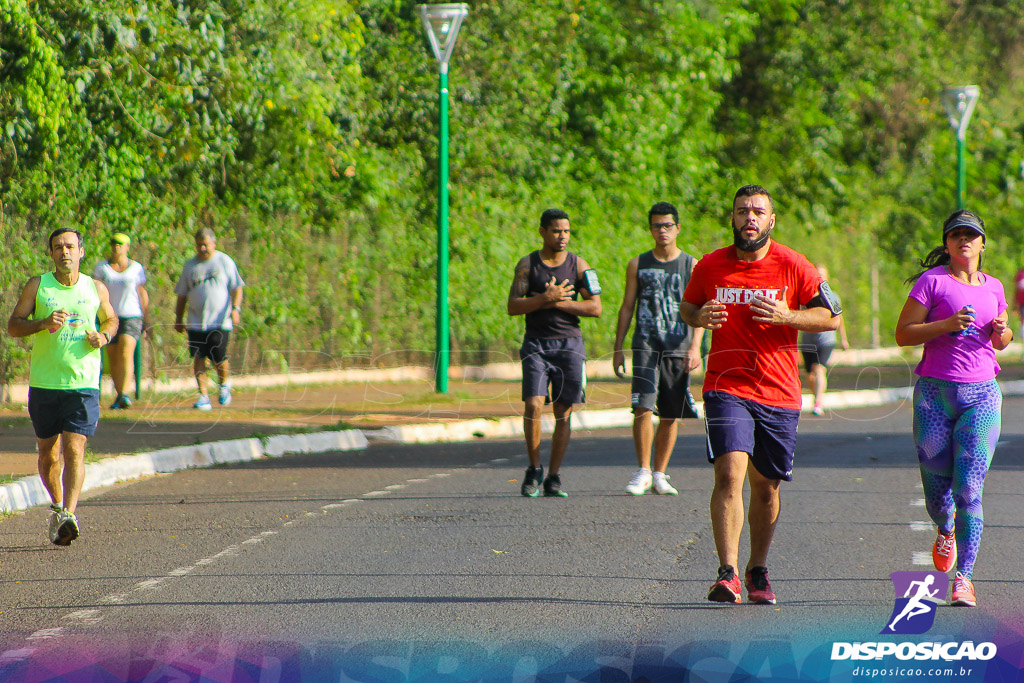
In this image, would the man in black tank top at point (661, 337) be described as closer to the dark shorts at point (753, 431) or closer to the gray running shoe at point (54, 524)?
the dark shorts at point (753, 431)

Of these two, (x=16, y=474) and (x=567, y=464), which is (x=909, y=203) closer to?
(x=567, y=464)

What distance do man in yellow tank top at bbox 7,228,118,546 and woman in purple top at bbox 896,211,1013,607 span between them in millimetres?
4564

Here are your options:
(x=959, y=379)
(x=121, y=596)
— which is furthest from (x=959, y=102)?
(x=121, y=596)

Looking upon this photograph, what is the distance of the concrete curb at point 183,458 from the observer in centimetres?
932

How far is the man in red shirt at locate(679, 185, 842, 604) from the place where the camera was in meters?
6.11

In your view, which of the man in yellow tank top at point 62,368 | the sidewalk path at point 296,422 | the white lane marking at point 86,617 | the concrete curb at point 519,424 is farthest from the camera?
the concrete curb at point 519,424

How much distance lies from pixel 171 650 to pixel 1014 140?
103ft

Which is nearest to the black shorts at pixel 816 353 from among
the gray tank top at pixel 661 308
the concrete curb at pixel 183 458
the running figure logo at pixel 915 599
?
the concrete curb at pixel 183 458

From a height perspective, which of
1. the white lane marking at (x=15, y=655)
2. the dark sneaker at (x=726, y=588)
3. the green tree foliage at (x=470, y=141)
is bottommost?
the white lane marking at (x=15, y=655)

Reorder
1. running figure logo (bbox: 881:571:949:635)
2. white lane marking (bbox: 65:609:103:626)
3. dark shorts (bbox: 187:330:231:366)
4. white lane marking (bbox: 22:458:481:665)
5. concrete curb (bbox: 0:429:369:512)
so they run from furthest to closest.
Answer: dark shorts (bbox: 187:330:231:366), concrete curb (bbox: 0:429:369:512), white lane marking (bbox: 65:609:103:626), running figure logo (bbox: 881:571:949:635), white lane marking (bbox: 22:458:481:665)

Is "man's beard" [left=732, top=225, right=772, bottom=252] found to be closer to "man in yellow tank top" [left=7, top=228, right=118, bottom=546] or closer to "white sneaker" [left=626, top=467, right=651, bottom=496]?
"white sneaker" [left=626, top=467, right=651, bottom=496]

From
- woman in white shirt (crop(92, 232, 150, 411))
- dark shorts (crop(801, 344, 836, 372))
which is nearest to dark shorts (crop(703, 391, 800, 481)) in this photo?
woman in white shirt (crop(92, 232, 150, 411))

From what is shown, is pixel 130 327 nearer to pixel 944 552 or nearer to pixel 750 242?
pixel 750 242

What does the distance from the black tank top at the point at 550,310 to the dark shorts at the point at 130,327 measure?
21.1 ft
